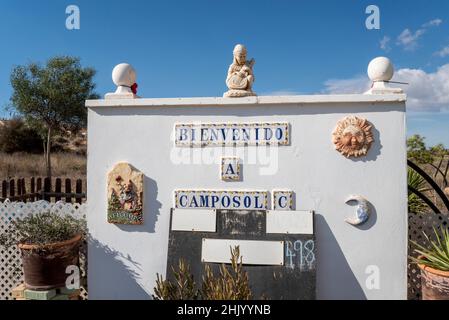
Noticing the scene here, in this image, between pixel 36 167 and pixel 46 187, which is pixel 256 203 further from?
pixel 36 167

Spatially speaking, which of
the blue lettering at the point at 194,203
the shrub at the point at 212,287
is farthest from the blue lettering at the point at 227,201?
the shrub at the point at 212,287

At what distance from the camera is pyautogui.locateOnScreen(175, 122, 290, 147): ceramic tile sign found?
4.15 m

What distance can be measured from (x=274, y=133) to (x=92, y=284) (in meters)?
3.33

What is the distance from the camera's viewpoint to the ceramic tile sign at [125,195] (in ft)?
14.3

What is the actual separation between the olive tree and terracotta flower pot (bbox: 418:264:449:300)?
18.3 metres

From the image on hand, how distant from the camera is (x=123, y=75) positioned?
4.51 metres

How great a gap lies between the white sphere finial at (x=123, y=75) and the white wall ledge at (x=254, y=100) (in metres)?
0.29

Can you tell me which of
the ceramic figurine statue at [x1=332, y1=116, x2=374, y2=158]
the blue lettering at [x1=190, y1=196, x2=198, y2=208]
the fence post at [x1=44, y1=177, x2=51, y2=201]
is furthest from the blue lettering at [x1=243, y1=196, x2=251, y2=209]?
the fence post at [x1=44, y1=177, x2=51, y2=201]

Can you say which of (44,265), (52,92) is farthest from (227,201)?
(52,92)

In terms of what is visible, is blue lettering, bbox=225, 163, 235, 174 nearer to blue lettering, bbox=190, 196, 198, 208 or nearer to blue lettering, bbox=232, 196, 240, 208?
blue lettering, bbox=232, 196, 240, 208

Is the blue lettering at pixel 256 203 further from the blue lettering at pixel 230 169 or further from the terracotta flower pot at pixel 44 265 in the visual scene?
the terracotta flower pot at pixel 44 265

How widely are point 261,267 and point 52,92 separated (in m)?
17.8

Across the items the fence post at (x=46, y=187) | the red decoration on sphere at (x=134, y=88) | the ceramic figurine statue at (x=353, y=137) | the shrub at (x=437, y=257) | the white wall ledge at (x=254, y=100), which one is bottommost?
the shrub at (x=437, y=257)
